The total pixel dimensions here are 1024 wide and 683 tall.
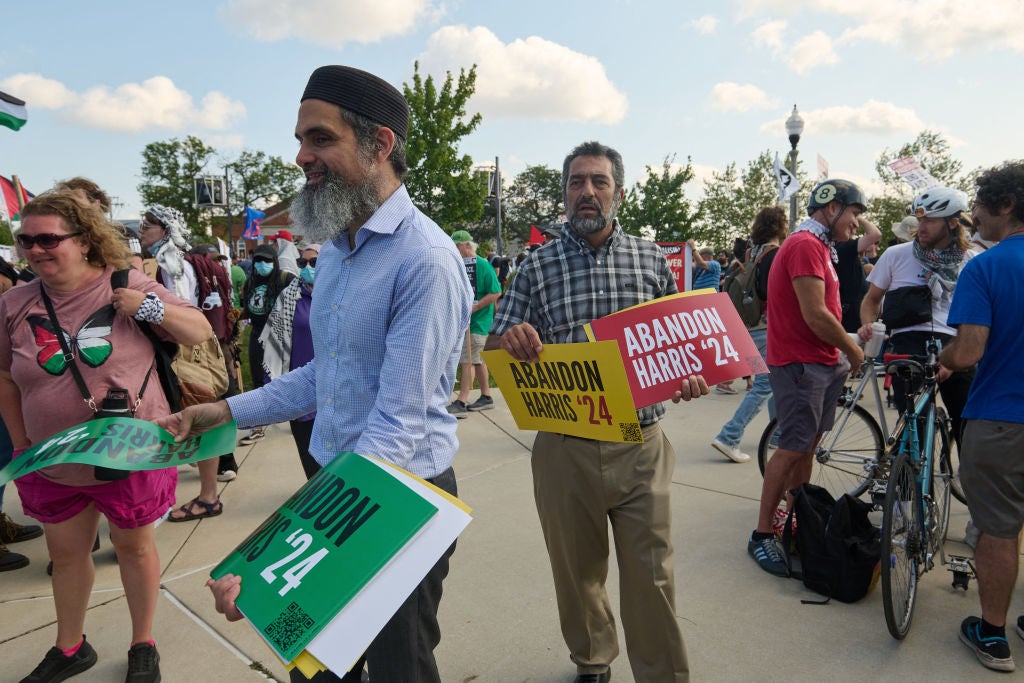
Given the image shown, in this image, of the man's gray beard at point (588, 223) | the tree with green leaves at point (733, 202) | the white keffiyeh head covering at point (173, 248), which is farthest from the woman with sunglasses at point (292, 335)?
the tree with green leaves at point (733, 202)

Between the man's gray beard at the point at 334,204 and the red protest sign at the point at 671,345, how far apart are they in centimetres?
91

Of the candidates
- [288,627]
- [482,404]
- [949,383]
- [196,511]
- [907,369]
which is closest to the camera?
[288,627]

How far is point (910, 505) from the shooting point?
3078mm

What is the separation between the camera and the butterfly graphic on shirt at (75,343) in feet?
7.91

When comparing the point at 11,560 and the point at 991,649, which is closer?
the point at 991,649

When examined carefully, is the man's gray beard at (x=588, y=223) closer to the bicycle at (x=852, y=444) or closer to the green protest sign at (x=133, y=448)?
the green protest sign at (x=133, y=448)

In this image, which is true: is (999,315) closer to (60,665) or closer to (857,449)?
(857,449)

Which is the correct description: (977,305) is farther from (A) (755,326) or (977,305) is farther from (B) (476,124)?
(B) (476,124)

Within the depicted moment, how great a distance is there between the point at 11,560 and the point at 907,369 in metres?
5.28

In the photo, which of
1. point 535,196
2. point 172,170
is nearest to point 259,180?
point 172,170

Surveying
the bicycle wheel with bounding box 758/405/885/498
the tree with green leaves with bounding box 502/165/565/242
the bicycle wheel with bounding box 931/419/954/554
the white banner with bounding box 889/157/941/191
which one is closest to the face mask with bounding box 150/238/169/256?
the bicycle wheel with bounding box 758/405/885/498

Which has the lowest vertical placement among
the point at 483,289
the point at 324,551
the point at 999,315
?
the point at 483,289

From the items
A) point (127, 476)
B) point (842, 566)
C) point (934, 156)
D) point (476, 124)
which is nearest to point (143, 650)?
point (127, 476)

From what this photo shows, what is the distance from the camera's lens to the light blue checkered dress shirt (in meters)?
1.45
